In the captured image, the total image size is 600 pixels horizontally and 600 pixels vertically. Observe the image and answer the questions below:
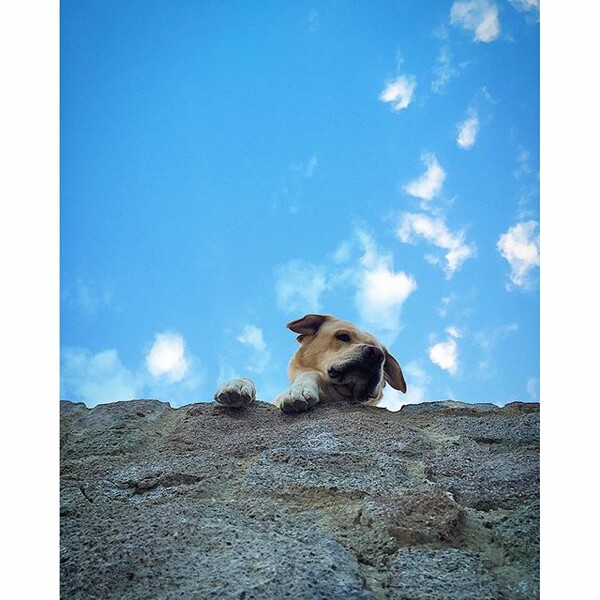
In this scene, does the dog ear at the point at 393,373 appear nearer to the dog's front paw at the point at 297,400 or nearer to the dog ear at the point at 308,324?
the dog ear at the point at 308,324

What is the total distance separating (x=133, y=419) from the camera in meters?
1.68

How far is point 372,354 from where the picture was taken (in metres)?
2.17

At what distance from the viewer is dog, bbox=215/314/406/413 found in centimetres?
179

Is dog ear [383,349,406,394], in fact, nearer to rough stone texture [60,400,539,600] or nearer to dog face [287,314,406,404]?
dog face [287,314,406,404]

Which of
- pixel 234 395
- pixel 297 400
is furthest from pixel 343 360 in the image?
pixel 234 395

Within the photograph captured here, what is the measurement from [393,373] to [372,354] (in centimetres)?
17

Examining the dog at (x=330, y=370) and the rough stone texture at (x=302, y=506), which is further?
the dog at (x=330, y=370)

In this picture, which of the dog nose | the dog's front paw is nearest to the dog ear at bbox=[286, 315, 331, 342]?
the dog nose

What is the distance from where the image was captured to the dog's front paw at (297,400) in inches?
69.8

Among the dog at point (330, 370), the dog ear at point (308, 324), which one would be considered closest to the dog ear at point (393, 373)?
the dog at point (330, 370)

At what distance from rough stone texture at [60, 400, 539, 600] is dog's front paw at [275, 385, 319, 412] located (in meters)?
0.08
